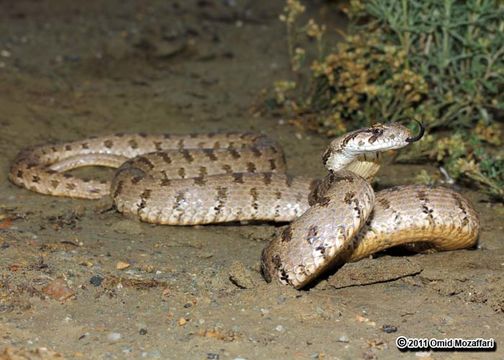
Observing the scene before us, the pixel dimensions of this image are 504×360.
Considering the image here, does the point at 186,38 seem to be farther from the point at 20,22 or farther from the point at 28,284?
the point at 28,284

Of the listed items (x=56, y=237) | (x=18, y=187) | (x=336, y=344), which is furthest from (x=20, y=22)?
(x=336, y=344)

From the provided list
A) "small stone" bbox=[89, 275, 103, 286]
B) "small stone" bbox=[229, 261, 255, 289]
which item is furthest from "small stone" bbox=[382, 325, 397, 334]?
"small stone" bbox=[89, 275, 103, 286]

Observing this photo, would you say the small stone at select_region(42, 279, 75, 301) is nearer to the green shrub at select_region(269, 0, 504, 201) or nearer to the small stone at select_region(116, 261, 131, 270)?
the small stone at select_region(116, 261, 131, 270)

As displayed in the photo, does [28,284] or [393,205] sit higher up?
[393,205]

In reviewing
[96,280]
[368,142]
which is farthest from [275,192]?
[96,280]

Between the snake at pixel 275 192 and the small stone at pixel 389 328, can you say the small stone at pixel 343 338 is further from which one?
the snake at pixel 275 192

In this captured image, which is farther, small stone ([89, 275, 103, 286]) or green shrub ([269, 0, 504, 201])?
green shrub ([269, 0, 504, 201])

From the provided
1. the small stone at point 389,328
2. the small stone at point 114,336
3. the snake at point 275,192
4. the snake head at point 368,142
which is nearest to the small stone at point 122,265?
the snake at point 275,192
